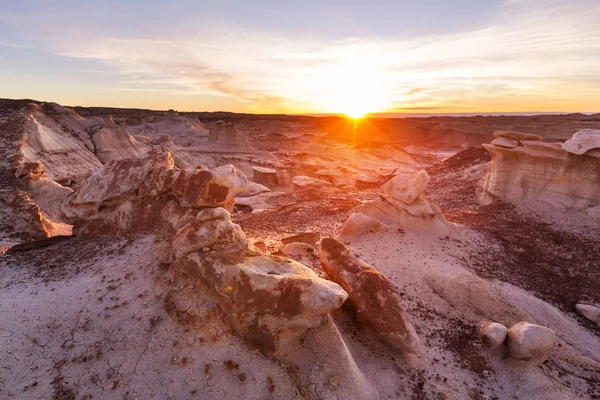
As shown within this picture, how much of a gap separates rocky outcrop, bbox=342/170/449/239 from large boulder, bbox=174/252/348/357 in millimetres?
5292

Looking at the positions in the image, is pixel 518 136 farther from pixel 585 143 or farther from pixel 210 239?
pixel 210 239

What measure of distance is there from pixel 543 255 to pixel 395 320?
7.10 metres

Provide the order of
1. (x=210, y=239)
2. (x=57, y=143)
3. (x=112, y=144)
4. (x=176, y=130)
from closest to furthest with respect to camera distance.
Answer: (x=210, y=239)
(x=57, y=143)
(x=112, y=144)
(x=176, y=130)

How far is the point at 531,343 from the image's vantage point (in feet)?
18.6

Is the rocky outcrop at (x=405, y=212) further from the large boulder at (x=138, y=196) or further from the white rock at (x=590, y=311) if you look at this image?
the large boulder at (x=138, y=196)

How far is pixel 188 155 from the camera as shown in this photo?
34.9 meters

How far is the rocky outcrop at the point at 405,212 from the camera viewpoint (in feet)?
32.3

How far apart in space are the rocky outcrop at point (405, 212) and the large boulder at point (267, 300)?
529 cm

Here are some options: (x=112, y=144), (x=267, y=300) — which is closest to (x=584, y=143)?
(x=267, y=300)

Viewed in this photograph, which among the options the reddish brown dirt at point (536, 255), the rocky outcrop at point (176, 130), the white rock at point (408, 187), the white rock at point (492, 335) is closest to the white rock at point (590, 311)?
the reddish brown dirt at point (536, 255)

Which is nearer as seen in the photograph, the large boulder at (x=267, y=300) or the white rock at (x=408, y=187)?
the large boulder at (x=267, y=300)

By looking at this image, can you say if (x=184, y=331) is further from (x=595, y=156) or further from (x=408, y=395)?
Answer: (x=595, y=156)

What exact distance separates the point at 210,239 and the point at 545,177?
13.5 metres

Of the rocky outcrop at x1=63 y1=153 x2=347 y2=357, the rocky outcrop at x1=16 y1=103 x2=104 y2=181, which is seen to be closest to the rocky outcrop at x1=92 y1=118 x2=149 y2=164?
the rocky outcrop at x1=16 y1=103 x2=104 y2=181
